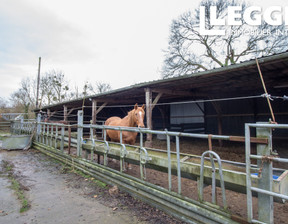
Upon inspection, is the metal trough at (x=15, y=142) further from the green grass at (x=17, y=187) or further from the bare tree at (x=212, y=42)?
the bare tree at (x=212, y=42)

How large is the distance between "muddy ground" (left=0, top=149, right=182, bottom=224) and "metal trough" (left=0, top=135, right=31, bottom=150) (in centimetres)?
463

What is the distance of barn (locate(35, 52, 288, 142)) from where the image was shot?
476cm

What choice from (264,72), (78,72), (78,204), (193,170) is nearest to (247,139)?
(193,170)

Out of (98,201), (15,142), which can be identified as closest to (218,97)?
(98,201)

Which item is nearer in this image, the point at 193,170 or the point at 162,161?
the point at 193,170

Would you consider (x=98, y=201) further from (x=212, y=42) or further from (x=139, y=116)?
(x=212, y=42)

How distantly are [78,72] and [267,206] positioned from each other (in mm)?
31891

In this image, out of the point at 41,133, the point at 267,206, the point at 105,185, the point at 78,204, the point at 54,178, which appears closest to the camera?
the point at 267,206

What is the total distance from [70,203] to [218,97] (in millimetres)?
7869

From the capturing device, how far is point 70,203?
2918mm

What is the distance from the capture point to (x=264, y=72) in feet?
15.2

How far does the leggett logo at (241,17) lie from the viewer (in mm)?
11070

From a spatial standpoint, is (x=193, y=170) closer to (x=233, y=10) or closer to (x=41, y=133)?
(x=41, y=133)

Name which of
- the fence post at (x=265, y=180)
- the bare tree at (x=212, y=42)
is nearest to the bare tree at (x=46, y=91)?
the bare tree at (x=212, y=42)
